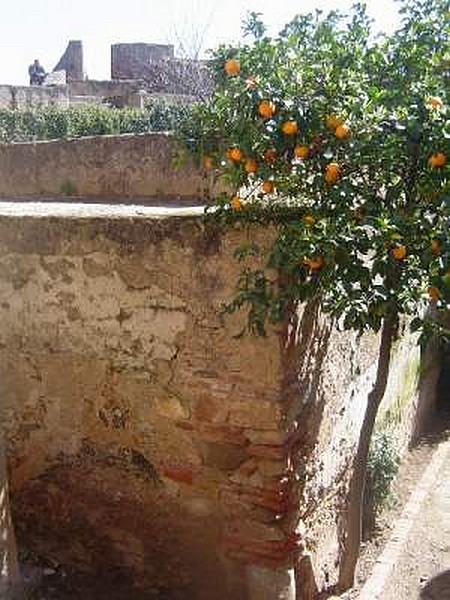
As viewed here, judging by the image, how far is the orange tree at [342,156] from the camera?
260 centimetres

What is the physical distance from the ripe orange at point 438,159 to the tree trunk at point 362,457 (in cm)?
67

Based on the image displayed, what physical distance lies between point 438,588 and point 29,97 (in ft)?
46.1

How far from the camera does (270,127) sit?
263 cm

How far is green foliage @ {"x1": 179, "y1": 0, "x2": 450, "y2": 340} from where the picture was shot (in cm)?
260

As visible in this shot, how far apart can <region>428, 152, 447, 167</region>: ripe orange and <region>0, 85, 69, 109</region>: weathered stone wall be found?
529 inches

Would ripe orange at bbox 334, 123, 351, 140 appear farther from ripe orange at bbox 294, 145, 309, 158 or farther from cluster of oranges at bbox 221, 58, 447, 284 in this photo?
ripe orange at bbox 294, 145, 309, 158

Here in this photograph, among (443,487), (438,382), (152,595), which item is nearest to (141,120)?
(438,382)

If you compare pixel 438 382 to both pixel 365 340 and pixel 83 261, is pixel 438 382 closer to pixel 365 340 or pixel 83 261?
pixel 365 340

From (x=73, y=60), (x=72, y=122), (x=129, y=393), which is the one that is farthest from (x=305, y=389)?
(x=73, y=60)

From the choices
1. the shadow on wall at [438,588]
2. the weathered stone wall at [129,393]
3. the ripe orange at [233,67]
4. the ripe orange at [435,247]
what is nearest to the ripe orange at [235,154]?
the ripe orange at [233,67]

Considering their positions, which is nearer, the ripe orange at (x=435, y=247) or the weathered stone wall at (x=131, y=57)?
the ripe orange at (x=435, y=247)

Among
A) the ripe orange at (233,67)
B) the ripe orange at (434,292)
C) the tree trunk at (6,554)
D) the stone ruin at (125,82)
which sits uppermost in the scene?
the stone ruin at (125,82)

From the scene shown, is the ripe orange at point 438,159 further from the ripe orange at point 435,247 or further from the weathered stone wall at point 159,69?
the weathered stone wall at point 159,69

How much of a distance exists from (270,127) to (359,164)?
0.39 meters
